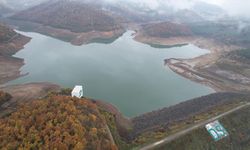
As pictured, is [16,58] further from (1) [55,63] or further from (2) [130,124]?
(2) [130,124]

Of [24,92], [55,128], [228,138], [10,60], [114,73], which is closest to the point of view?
[55,128]

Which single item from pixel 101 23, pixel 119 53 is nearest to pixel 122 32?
pixel 101 23

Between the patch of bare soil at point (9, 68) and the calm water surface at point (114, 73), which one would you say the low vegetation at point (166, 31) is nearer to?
the calm water surface at point (114, 73)

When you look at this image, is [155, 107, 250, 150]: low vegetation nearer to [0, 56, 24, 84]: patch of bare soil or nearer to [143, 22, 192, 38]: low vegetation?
[0, 56, 24, 84]: patch of bare soil

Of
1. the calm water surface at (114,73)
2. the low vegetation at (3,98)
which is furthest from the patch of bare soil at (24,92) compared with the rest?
the calm water surface at (114,73)

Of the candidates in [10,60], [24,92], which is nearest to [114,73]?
[24,92]

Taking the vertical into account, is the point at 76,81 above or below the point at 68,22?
below

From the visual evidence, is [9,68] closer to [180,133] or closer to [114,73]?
[114,73]
